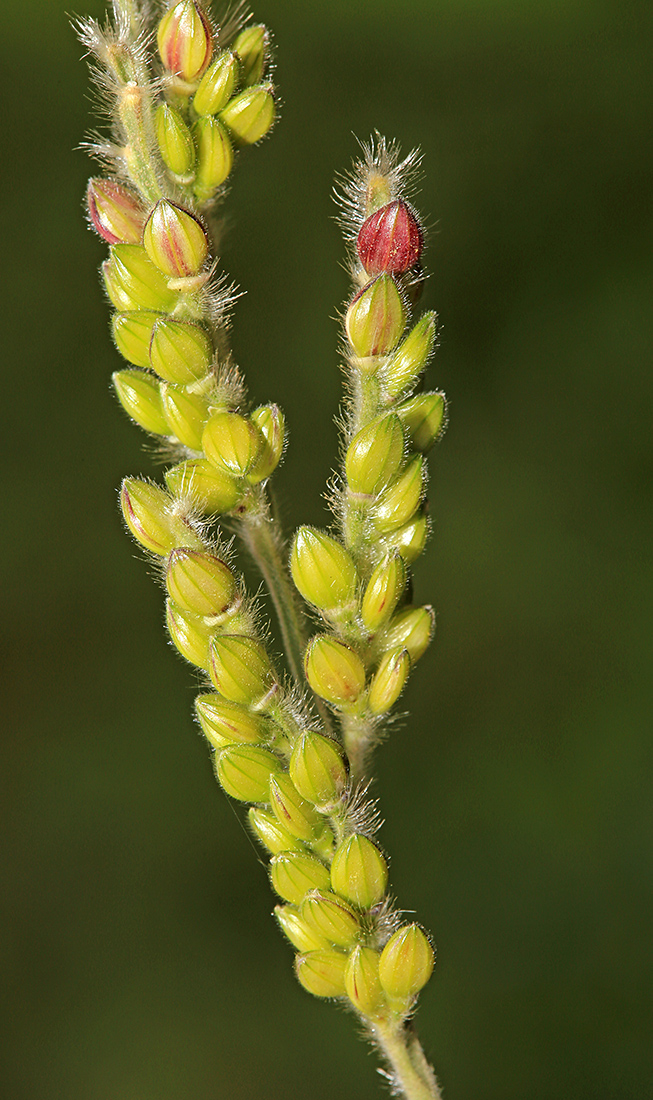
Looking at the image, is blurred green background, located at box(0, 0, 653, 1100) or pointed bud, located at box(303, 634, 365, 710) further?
blurred green background, located at box(0, 0, 653, 1100)

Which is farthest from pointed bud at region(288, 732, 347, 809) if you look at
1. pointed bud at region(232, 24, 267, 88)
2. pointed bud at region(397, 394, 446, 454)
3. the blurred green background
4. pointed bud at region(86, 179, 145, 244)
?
the blurred green background

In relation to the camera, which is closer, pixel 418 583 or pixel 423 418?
pixel 423 418

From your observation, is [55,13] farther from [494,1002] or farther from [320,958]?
[494,1002]

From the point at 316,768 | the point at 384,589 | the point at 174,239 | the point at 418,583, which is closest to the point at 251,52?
the point at 174,239

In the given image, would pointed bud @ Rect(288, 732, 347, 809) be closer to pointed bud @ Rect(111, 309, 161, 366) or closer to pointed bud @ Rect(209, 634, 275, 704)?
pointed bud @ Rect(209, 634, 275, 704)

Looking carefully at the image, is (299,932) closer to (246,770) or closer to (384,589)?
(246,770)

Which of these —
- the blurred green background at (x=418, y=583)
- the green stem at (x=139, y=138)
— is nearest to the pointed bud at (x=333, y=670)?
the green stem at (x=139, y=138)
